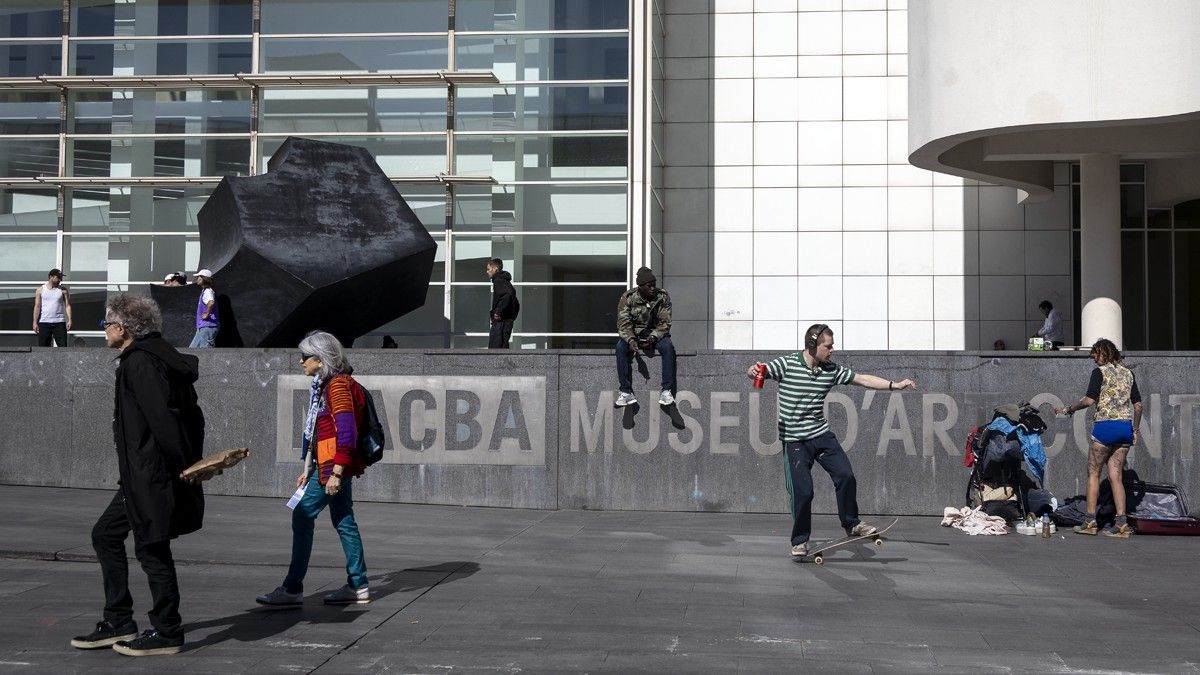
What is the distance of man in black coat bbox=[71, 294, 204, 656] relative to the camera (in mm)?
6535

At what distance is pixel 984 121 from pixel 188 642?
1581cm

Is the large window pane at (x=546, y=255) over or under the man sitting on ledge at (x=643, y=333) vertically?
over

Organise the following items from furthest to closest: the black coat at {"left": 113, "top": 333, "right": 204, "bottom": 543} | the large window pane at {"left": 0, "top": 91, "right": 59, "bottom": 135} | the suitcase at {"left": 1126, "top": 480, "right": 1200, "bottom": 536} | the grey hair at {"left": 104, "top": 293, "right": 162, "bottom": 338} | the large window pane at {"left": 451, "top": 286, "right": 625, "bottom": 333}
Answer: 1. the large window pane at {"left": 0, "top": 91, "right": 59, "bottom": 135}
2. the large window pane at {"left": 451, "top": 286, "right": 625, "bottom": 333}
3. the suitcase at {"left": 1126, "top": 480, "right": 1200, "bottom": 536}
4. the grey hair at {"left": 104, "top": 293, "right": 162, "bottom": 338}
5. the black coat at {"left": 113, "top": 333, "right": 204, "bottom": 543}

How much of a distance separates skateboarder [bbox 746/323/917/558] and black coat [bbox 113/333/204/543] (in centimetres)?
487

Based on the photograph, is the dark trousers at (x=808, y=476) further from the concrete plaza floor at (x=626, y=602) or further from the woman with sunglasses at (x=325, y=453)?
the woman with sunglasses at (x=325, y=453)

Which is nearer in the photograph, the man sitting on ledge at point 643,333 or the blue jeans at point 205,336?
the man sitting on ledge at point 643,333

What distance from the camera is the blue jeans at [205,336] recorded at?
15.5 meters

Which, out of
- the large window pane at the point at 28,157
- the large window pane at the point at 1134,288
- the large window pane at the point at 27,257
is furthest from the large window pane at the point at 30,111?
the large window pane at the point at 1134,288

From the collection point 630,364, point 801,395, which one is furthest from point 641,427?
point 801,395

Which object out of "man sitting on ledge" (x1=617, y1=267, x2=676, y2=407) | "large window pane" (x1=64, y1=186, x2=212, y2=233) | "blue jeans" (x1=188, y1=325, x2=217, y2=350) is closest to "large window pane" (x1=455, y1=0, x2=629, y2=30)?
"large window pane" (x1=64, y1=186, x2=212, y2=233)

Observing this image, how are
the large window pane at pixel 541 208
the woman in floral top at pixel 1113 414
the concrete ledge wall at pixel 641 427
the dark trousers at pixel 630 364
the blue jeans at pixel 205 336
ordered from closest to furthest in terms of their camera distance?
the woman in floral top at pixel 1113 414 < the concrete ledge wall at pixel 641 427 < the dark trousers at pixel 630 364 < the blue jeans at pixel 205 336 < the large window pane at pixel 541 208

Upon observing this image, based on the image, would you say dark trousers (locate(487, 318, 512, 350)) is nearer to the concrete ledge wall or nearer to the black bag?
the concrete ledge wall

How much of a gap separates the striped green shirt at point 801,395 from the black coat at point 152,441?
197 inches

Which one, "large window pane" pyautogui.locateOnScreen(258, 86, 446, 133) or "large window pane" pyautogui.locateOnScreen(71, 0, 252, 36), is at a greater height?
"large window pane" pyautogui.locateOnScreen(71, 0, 252, 36)
